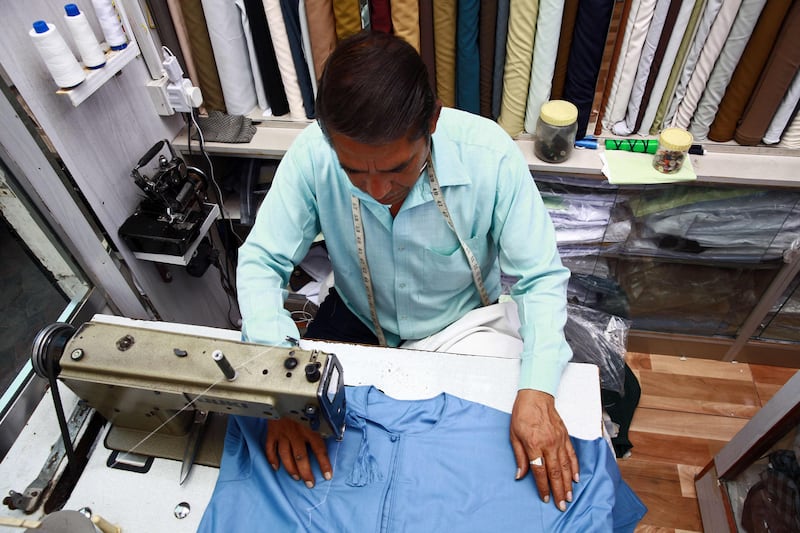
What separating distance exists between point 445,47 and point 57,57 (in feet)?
3.27

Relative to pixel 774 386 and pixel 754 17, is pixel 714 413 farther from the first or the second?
pixel 754 17

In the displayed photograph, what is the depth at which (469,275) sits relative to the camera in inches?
53.7

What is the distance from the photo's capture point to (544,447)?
1009 millimetres

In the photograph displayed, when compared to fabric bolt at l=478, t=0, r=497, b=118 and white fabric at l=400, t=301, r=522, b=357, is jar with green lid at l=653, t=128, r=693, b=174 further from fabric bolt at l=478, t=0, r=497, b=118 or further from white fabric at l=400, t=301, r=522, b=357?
white fabric at l=400, t=301, r=522, b=357

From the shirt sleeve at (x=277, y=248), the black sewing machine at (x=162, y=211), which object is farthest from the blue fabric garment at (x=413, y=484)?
the black sewing machine at (x=162, y=211)

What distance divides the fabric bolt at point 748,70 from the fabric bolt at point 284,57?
1.31 meters

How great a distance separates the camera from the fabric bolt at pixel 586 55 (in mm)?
1472

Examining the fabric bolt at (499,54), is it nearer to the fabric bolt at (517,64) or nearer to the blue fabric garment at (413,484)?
the fabric bolt at (517,64)

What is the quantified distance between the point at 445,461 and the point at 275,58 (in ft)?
4.41

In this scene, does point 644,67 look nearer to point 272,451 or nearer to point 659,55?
point 659,55

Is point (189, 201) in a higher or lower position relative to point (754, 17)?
lower

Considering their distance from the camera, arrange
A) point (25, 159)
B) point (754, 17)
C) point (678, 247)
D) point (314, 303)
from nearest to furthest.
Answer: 1. point (25, 159)
2. point (754, 17)
3. point (678, 247)
4. point (314, 303)

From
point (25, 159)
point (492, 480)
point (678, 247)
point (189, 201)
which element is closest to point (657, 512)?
point (678, 247)

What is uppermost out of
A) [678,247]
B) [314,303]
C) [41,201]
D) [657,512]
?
[41,201]
